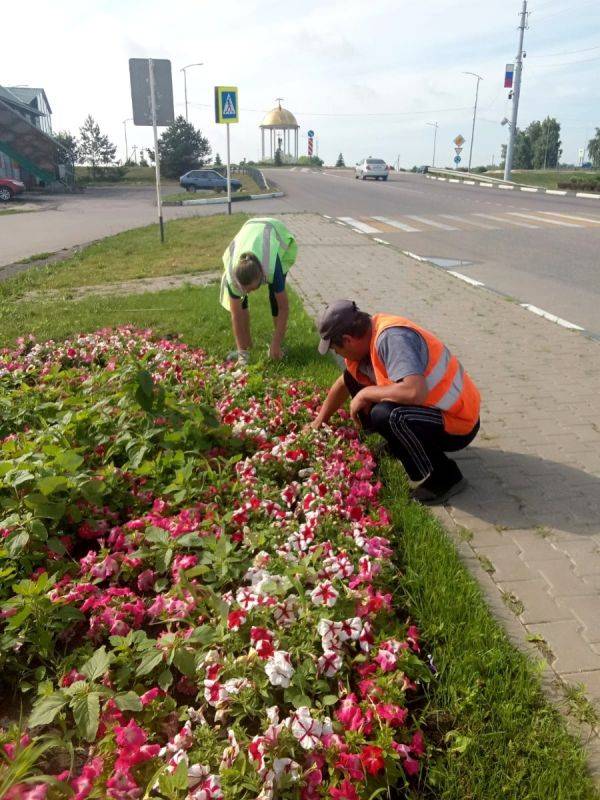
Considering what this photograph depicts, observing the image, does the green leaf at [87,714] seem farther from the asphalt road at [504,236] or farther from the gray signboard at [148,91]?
the gray signboard at [148,91]

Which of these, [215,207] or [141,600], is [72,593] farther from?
[215,207]

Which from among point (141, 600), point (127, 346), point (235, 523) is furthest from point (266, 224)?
point (141, 600)

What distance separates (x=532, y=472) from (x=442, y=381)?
1.06 m

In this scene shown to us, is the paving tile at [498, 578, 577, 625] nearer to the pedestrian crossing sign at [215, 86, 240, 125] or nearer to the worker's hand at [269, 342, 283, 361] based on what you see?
→ the worker's hand at [269, 342, 283, 361]

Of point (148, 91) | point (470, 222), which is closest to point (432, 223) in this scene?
point (470, 222)

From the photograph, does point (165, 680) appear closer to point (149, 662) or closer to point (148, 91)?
point (149, 662)

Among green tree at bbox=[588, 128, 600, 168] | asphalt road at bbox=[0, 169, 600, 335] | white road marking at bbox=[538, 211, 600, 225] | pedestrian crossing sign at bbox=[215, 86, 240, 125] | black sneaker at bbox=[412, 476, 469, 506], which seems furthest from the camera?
green tree at bbox=[588, 128, 600, 168]

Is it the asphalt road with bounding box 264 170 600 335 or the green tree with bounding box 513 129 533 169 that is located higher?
the green tree with bounding box 513 129 533 169

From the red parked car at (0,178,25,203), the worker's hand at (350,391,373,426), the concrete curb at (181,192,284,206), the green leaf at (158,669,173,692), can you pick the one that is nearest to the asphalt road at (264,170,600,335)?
the concrete curb at (181,192,284,206)

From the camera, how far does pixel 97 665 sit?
8.23ft

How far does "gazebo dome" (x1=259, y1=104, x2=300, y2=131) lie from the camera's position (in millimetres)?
86875

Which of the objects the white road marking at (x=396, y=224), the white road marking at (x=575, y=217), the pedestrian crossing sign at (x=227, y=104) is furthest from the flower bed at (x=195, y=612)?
the white road marking at (x=575, y=217)

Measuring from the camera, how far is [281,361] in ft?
20.2

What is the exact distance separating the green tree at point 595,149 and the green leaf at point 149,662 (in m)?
95.1
